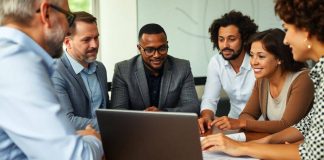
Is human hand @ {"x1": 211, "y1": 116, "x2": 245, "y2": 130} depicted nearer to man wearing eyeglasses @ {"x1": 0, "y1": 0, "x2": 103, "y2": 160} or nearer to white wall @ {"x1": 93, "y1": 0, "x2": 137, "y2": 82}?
man wearing eyeglasses @ {"x1": 0, "y1": 0, "x2": 103, "y2": 160}

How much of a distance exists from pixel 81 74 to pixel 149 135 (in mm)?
1462

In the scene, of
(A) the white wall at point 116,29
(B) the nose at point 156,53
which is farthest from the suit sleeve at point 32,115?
(A) the white wall at point 116,29

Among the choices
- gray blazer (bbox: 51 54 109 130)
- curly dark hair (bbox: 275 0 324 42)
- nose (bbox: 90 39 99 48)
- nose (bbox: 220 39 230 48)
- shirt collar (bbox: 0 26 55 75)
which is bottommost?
gray blazer (bbox: 51 54 109 130)

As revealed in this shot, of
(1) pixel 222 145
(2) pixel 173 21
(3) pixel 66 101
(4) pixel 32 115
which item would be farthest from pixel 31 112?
(2) pixel 173 21

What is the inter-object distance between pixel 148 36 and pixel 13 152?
1922mm

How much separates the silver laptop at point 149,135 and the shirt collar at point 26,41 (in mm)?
315

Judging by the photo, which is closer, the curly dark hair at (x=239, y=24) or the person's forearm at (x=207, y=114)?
the person's forearm at (x=207, y=114)

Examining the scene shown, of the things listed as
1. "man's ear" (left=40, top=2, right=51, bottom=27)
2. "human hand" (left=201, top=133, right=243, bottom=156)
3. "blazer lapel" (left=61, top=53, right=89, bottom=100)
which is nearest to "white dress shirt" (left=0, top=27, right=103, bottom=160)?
"man's ear" (left=40, top=2, right=51, bottom=27)

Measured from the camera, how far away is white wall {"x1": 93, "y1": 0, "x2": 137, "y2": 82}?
3939 millimetres

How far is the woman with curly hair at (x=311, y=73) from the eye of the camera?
154cm

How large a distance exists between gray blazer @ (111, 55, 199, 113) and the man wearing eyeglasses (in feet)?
5.77

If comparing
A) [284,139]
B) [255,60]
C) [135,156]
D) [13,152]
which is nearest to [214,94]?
[255,60]

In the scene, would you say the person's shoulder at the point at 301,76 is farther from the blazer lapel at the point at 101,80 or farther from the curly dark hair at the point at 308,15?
the blazer lapel at the point at 101,80

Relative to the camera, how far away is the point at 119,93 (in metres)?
3.00
